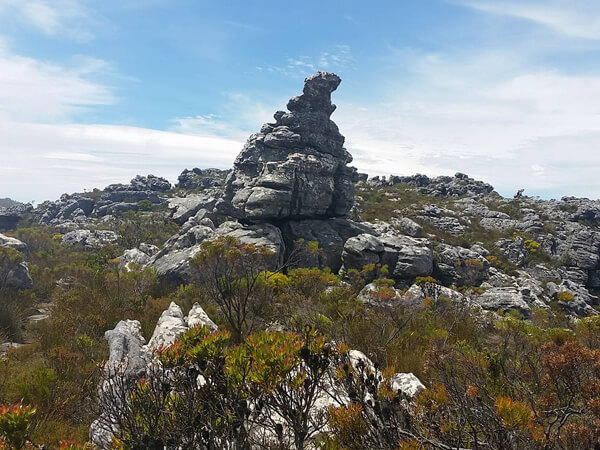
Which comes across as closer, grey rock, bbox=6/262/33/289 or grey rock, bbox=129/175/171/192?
grey rock, bbox=6/262/33/289

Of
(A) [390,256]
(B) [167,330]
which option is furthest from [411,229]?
(B) [167,330]

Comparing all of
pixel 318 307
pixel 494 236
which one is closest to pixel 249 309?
pixel 318 307

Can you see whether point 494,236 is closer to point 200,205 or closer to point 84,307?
point 200,205

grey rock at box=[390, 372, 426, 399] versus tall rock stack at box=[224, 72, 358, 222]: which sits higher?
tall rock stack at box=[224, 72, 358, 222]

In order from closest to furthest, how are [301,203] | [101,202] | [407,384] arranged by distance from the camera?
[407,384], [301,203], [101,202]

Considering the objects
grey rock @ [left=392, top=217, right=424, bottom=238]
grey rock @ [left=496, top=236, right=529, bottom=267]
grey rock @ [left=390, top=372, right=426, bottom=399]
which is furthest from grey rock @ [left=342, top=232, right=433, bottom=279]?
grey rock @ [left=390, top=372, right=426, bottom=399]

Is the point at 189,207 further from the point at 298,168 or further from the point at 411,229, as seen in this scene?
the point at 411,229

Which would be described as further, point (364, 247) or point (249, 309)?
point (364, 247)

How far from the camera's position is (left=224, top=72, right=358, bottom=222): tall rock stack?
84.1ft

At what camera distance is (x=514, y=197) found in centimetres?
6412

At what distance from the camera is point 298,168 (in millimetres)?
26984

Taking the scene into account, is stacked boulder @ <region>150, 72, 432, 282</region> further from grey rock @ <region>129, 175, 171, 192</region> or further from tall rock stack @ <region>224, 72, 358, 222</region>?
grey rock @ <region>129, 175, 171, 192</region>

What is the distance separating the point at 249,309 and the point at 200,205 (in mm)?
30592

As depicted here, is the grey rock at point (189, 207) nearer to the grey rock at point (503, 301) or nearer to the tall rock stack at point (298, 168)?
the tall rock stack at point (298, 168)
